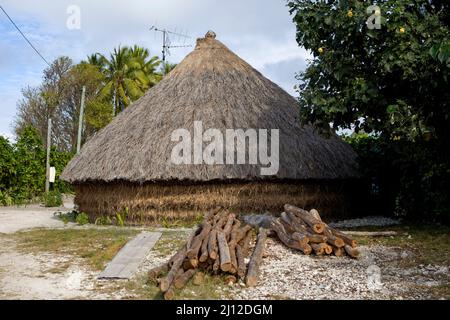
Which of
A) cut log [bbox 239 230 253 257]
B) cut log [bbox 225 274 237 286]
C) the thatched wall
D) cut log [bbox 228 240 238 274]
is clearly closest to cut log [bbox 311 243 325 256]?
cut log [bbox 239 230 253 257]

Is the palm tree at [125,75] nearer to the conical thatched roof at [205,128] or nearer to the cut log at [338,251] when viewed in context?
the conical thatched roof at [205,128]

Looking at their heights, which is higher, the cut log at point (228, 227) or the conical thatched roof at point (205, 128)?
the conical thatched roof at point (205, 128)

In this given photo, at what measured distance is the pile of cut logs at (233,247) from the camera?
6691 mm

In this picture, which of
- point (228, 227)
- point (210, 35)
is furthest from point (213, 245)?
point (210, 35)

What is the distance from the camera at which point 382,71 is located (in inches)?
365

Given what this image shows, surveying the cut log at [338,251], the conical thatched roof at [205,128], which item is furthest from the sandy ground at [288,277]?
the conical thatched roof at [205,128]

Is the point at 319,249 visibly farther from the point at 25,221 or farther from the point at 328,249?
the point at 25,221

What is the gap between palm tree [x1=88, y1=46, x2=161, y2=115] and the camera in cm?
3709

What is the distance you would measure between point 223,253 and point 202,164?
566 centimetres

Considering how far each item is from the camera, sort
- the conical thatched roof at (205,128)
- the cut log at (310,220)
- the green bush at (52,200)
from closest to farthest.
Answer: the cut log at (310,220)
the conical thatched roof at (205,128)
the green bush at (52,200)

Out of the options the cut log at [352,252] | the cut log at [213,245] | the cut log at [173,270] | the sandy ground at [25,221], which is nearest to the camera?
the cut log at [173,270]

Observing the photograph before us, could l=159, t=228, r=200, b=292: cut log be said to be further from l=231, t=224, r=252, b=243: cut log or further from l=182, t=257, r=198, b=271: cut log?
l=231, t=224, r=252, b=243: cut log

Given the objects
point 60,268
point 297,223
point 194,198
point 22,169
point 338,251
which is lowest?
point 60,268
